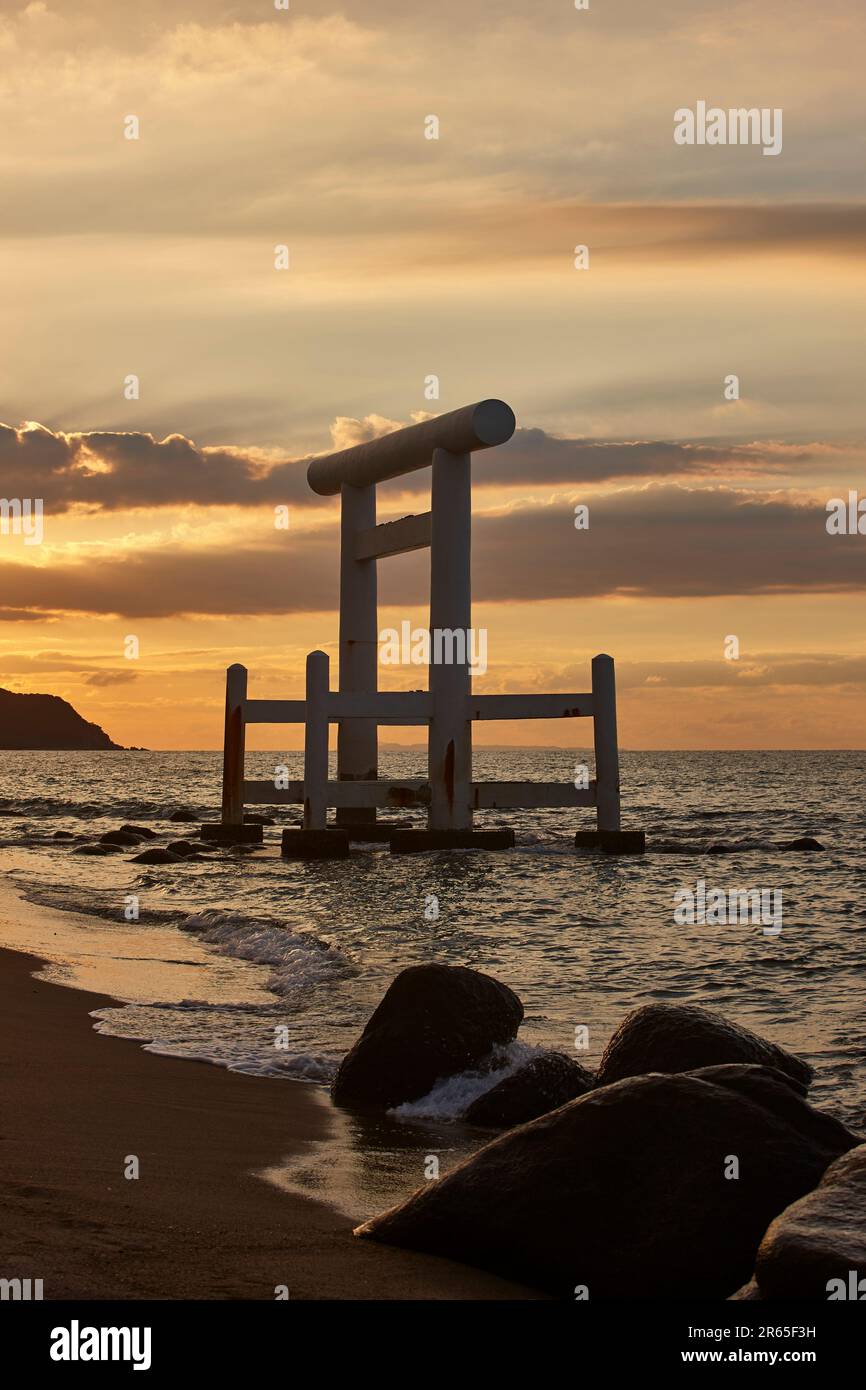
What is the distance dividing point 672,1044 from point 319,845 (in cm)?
1925

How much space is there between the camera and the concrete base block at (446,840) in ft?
83.3

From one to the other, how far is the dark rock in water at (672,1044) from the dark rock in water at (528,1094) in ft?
0.77

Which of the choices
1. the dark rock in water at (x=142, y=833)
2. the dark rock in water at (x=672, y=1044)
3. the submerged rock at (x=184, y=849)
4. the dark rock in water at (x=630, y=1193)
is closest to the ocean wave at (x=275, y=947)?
the dark rock in water at (x=672, y=1044)

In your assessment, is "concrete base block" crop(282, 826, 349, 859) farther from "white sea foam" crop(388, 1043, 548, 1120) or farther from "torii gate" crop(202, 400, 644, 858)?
"white sea foam" crop(388, 1043, 548, 1120)

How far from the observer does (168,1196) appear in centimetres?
515

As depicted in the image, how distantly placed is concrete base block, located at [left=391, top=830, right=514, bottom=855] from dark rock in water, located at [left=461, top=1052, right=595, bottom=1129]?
59.5 feet

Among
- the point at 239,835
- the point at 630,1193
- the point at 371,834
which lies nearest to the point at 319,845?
the point at 371,834

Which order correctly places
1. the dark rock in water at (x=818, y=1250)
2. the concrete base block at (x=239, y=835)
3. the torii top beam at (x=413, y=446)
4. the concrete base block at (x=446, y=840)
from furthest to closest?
the concrete base block at (x=239, y=835), the concrete base block at (x=446, y=840), the torii top beam at (x=413, y=446), the dark rock in water at (x=818, y=1250)

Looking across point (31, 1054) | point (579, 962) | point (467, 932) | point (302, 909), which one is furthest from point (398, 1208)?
point (302, 909)

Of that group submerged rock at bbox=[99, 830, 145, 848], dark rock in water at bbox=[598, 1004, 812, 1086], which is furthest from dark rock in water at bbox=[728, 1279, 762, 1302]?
submerged rock at bbox=[99, 830, 145, 848]

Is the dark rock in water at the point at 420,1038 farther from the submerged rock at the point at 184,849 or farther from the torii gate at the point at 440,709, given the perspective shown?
the submerged rock at the point at 184,849

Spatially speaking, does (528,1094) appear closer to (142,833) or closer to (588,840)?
(588,840)

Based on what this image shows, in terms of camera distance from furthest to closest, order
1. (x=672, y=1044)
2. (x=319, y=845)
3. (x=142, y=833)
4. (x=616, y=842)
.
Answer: (x=142, y=833), (x=616, y=842), (x=319, y=845), (x=672, y=1044)
